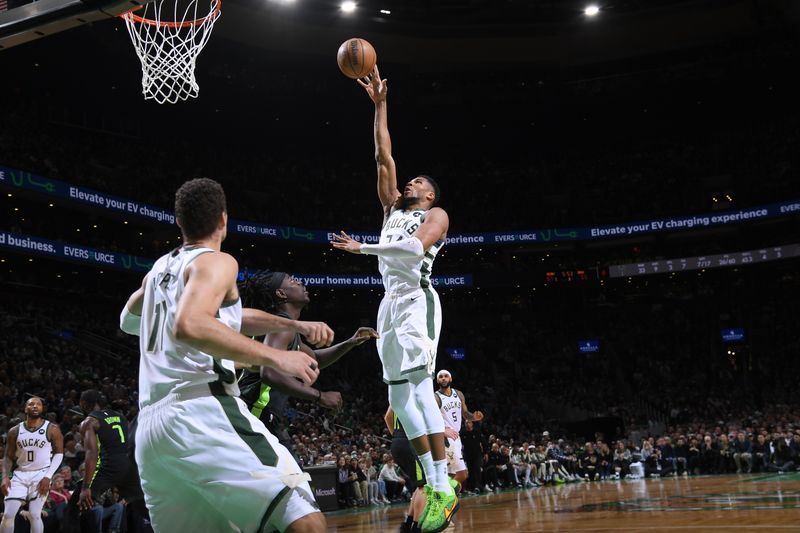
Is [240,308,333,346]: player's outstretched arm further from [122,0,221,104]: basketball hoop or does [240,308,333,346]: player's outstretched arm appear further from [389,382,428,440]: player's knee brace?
[122,0,221,104]: basketball hoop

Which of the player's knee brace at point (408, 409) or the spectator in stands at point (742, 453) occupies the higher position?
the player's knee brace at point (408, 409)

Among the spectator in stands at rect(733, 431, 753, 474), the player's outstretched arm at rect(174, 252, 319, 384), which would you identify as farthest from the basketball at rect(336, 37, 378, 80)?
the spectator in stands at rect(733, 431, 753, 474)

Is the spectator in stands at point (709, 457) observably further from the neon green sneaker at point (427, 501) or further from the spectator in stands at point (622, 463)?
the neon green sneaker at point (427, 501)

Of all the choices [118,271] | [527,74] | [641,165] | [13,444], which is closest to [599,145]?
[641,165]

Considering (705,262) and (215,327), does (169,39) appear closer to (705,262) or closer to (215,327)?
(215,327)

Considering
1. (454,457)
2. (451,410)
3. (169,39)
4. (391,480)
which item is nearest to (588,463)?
(391,480)

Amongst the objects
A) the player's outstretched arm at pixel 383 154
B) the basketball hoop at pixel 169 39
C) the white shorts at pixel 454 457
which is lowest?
the white shorts at pixel 454 457

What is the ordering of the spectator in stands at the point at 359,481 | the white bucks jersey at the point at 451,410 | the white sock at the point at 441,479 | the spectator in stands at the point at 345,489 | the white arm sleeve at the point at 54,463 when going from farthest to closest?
the spectator in stands at the point at 359,481
the spectator in stands at the point at 345,489
the white bucks jersey at the point at 451,410
the white arm sleeve at the point at 54,463
the white sock at the point at 441,479

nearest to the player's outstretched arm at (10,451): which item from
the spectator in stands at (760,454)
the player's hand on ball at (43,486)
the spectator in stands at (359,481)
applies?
the player's hand on ball at (43,486)

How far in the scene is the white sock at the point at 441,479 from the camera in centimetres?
501

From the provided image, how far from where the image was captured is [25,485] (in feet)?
28.5

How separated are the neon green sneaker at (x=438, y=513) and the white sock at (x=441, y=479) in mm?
26

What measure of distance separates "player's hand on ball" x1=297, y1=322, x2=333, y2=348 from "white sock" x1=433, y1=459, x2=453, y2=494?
2.16 m

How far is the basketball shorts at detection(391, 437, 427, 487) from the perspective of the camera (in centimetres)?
548
